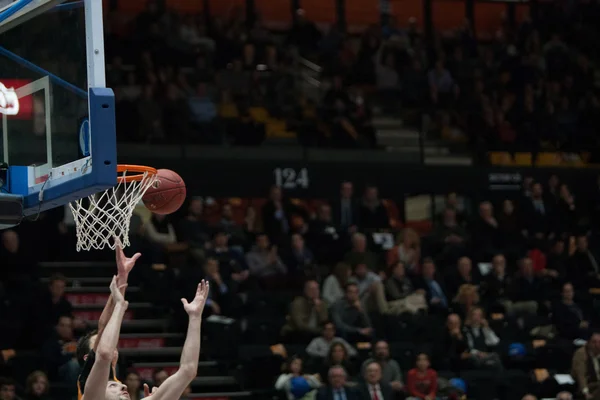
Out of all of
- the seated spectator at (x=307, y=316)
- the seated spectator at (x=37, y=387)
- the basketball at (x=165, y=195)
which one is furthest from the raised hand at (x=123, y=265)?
the seated spectator at (x=307, y=316)

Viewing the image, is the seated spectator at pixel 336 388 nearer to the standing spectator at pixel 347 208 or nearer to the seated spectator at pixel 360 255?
the seated spectator at pixel 360 255

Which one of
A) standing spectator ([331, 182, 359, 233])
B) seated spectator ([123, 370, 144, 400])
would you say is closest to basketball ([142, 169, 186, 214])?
seated spectator ([123, 370, 144, 400])

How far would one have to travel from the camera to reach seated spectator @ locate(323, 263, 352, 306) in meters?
→ 14.5

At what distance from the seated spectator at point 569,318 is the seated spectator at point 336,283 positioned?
2.80 meters

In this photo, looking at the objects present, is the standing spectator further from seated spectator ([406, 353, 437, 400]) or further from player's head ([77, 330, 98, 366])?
player's head ([77, 330, 98, 366])

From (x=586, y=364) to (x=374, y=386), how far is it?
307cm

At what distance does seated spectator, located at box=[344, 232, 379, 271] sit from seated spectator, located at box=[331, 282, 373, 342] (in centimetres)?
113

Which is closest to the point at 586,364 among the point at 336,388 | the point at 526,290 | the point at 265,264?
the point at 526,290

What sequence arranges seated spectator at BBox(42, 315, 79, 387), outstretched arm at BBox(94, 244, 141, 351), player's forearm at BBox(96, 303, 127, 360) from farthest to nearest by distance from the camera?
seated spectator at BBox(42, 315, 79, 387) < outstretched arm at BBox(94, 244, 141, 351) < player's forearm at BBox(96, 303, 127, 360)

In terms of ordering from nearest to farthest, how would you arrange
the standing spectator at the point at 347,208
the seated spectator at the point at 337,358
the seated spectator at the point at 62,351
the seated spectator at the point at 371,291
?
the seated spectator at the point at 62,351 < the seated spectator at the point at 337,358 < the seated spectator at the point at 371,291 < the standing spectator at the point at 347,208

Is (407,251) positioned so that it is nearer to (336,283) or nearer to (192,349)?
(336,283)

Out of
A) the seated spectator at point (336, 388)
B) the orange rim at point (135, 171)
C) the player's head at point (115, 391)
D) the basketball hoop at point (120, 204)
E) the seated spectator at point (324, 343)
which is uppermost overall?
the orange rim at point (135, 171)

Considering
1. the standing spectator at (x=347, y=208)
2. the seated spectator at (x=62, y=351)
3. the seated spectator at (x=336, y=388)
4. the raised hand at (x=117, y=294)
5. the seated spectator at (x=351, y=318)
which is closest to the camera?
the raised hand at (x=117, y=294)

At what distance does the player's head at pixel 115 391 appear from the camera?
5.39 m
